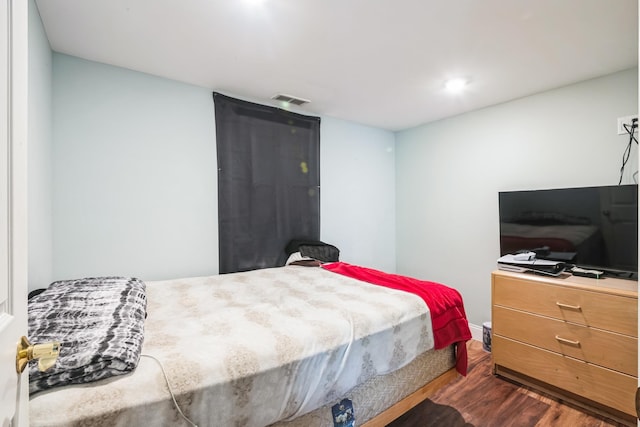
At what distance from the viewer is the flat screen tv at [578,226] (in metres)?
2.16

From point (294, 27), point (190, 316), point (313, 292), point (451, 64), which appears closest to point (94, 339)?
Result: point (190, 316)

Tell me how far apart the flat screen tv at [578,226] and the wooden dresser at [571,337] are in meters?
0.18

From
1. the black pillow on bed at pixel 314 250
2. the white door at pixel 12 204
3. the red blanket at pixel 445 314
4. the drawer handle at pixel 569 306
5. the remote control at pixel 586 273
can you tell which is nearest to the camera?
the white door at pixel 12 204

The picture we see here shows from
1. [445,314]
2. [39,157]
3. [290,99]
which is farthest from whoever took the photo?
[290,99]

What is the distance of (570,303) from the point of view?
2.11m

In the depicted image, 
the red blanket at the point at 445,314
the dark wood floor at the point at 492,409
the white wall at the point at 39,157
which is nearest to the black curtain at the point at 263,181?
the white wall at the point at 39,157

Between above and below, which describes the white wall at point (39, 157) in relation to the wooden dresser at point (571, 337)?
above

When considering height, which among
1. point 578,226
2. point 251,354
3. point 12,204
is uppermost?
point 12,204

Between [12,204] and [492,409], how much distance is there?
2.62 metres

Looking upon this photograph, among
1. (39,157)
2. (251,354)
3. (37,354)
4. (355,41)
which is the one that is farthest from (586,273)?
(39,157)

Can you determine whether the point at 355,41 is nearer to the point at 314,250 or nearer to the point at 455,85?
the point at 455,85

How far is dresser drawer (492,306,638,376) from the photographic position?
1884 mm

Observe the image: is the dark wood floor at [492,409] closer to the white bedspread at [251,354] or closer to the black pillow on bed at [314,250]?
the white bedspread at [251,354]

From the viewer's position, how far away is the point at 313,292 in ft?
6.81
